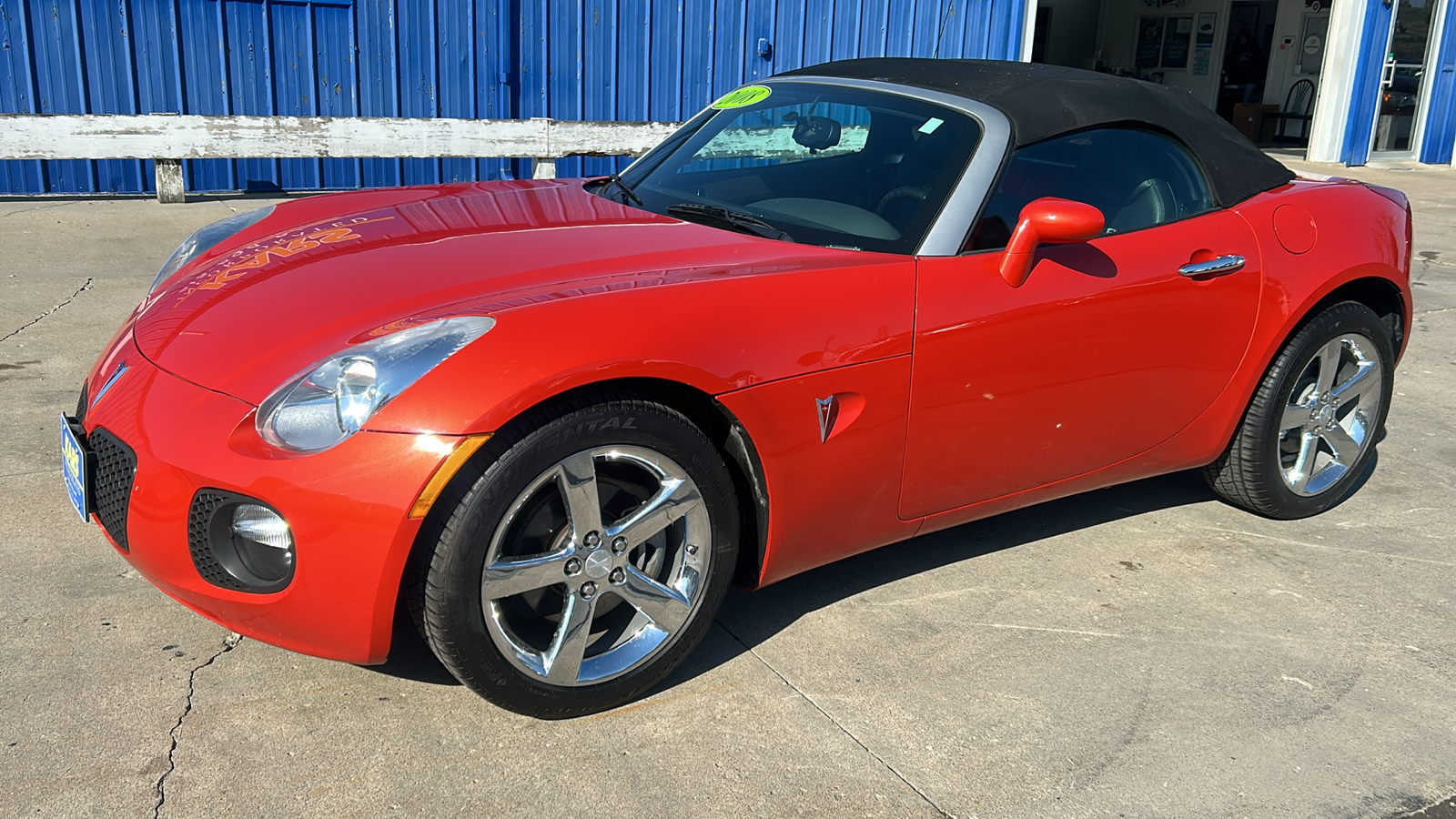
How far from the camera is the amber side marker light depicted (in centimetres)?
226

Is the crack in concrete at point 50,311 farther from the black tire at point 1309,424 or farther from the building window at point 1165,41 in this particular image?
the building window at point 1165,41

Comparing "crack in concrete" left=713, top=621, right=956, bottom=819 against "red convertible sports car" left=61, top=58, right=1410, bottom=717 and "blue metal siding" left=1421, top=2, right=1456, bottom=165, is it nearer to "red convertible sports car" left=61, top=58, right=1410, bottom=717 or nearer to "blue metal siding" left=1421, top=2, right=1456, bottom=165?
"red convertible sports car" left=61, top=58, right=1410, bottom=717

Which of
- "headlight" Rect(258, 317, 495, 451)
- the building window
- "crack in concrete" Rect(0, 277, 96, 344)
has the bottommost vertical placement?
"crack in concrete" Rect(0, 277, 96, 344)

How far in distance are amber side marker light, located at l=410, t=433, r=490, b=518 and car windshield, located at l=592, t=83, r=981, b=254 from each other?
3.77 ft

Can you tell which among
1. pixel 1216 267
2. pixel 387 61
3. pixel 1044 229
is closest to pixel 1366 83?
pixel 387 61

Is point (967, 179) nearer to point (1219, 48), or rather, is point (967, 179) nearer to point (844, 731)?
point (844, 731)

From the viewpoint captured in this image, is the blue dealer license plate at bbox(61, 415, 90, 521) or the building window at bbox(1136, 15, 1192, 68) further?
the building window at bbox(1136, 15, 1192, 68)

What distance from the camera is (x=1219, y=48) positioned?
2158cm

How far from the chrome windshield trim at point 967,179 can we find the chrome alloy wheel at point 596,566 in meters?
0.97

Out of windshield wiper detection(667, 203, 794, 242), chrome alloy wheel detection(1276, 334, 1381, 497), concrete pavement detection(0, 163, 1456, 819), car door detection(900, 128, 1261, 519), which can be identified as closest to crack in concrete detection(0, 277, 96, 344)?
concrete pavement detection(0, 163, 1456, 819)

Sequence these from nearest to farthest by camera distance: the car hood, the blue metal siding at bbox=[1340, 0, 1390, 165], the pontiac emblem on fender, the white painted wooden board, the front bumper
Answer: the front bumper, the car hood, the pontiac emblem on fender, the white painted wooden board, the blue metal siding at bbox=[1340, 0, 1390, 165]

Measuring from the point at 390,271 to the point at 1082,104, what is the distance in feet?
6.71

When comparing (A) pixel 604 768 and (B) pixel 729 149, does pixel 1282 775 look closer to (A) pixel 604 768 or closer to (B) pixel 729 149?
(A) pixel 604 768

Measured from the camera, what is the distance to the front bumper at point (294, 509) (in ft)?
7.39
